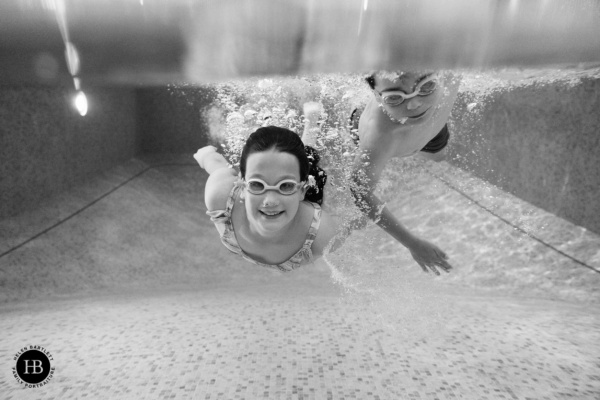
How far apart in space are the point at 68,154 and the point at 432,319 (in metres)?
5.00

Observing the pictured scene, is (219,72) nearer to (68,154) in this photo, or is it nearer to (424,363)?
(424,363)

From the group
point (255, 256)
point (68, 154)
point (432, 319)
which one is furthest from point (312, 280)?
point (68, 154)

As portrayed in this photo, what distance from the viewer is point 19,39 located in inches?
71.6

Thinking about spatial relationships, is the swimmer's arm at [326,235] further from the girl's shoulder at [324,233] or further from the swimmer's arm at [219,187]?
the swimmer's arm at [219,187]

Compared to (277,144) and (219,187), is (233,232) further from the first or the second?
(277,144)

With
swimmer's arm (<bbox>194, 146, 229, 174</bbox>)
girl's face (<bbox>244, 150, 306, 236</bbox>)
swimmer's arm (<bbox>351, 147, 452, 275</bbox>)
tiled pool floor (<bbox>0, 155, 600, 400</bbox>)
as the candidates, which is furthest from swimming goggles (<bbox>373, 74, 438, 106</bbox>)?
tiled pool floor (<bbox>0, 155, 600, 400</bbox>)

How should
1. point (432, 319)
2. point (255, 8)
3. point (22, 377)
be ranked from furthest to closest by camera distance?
point (432, 319) < point (22, 377) < point (255, 8)

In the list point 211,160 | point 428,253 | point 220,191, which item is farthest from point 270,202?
point 428,253

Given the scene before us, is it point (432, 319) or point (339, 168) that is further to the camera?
point (432, 319)

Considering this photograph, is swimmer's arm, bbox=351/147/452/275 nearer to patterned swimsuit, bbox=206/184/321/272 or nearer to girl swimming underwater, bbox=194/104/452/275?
girl swimming underwater, bbox=194/104/452/275

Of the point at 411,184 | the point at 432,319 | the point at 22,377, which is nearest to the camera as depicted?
the point at 22,377

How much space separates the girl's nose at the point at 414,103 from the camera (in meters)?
2.19

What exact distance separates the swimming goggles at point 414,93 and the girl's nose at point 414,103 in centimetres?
2

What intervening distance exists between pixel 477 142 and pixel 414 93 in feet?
16.0
